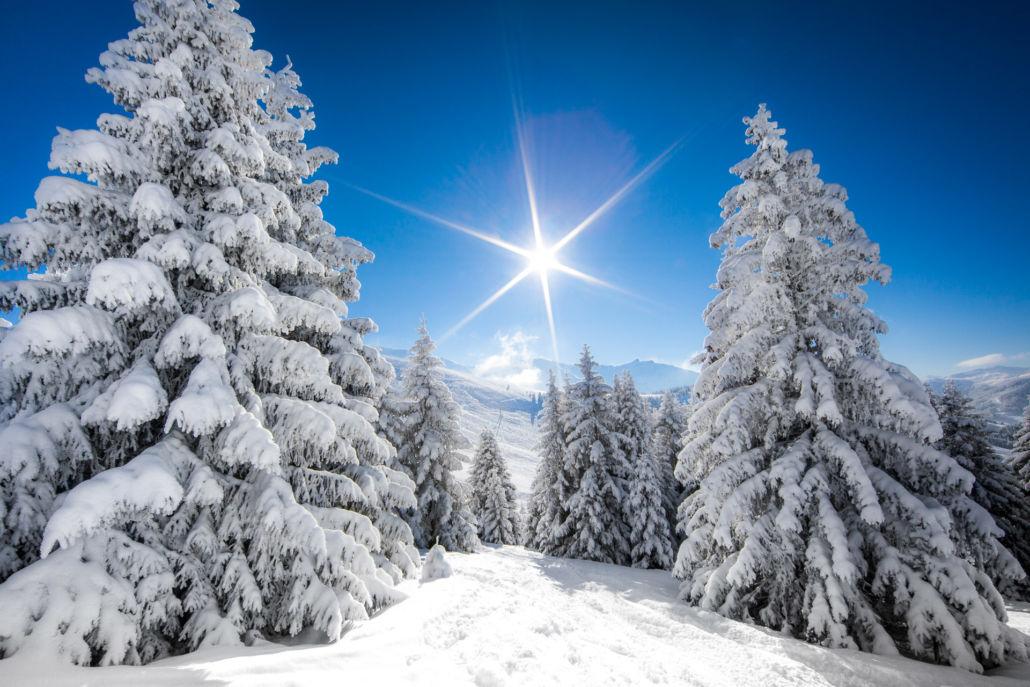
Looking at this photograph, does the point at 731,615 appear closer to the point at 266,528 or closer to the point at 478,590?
the point at 478,590

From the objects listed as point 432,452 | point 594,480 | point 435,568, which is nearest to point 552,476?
point 594,480

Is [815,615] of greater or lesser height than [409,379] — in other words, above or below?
below

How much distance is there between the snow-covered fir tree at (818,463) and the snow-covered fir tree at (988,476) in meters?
16.0

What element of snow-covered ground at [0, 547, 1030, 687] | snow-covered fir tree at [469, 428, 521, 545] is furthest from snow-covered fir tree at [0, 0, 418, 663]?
snow-covered fir tree at [469, 428, 521, 545]

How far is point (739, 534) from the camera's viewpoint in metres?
9.70

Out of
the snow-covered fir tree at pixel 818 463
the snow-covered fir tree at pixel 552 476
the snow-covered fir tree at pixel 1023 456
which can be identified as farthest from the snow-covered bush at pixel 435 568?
the snow-covered fir tree at pixel 1023 456

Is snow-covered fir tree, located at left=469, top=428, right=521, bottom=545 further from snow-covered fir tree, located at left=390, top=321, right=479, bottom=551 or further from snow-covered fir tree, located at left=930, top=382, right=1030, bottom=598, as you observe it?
snow-covered fir tree, located at left=930, top=382, right=1030, bottom=598

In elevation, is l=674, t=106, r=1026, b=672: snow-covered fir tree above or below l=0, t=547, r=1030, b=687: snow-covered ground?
above

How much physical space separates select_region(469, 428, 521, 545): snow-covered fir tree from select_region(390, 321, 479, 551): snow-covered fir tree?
34.7 feet

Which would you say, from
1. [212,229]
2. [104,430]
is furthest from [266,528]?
[212,229]

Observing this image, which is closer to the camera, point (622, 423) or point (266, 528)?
point (266, 528)

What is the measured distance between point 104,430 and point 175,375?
1.21 meters

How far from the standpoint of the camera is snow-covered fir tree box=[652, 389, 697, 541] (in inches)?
1019

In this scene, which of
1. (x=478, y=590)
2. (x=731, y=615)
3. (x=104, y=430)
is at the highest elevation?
(x=104, y=430)
